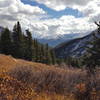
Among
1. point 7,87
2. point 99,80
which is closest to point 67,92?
point 99,80

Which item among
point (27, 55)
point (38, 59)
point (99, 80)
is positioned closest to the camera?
point (99, 80)

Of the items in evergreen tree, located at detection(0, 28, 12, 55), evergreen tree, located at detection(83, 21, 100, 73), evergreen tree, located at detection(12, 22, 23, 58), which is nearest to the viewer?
evergreen tree, located at detection(83, 21, 100, 73)

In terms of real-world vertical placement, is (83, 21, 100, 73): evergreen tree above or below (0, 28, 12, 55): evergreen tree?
above

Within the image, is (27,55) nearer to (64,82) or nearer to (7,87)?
(64,82)

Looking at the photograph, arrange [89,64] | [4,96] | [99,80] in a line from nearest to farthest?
[4,96], [99,80], [89,64]

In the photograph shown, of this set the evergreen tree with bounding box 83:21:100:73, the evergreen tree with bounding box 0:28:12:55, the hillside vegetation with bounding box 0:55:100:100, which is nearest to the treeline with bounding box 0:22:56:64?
the evergreen tree with bounding box 0:28:12:55

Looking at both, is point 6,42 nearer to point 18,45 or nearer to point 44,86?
point 18,45

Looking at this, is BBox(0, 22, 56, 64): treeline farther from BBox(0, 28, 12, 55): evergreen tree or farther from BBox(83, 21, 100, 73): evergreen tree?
BBox(83, 21, 100, 73): evergreen tree

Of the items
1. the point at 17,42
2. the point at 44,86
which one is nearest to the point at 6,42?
the point at 17,42

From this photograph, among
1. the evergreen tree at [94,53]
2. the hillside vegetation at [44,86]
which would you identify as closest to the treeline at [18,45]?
the evergreen tree at [94,53]

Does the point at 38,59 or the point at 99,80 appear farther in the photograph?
the point at 38,59

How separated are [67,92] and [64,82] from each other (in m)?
0.58

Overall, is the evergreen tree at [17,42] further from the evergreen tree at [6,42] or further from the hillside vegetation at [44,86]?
the hillside vegetation at [44,86]

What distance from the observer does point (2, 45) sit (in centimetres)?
5819
